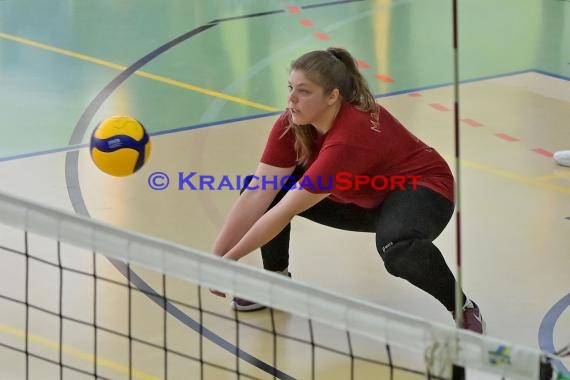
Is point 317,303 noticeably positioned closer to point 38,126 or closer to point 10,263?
point 10,263

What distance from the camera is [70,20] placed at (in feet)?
28.9

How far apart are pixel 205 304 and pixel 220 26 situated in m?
4.60

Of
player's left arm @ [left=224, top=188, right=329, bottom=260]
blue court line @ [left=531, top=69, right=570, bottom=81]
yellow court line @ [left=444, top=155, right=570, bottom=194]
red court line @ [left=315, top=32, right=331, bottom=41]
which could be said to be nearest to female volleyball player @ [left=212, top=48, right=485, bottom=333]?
player's left arm @ [left=224, top=188, right=329, bottom=260]

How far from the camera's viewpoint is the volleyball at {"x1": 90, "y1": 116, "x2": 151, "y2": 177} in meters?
4.55

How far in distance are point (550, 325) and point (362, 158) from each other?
960 mm

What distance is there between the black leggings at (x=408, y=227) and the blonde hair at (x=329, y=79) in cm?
22

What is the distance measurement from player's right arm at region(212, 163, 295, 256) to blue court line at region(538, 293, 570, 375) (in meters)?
1.12

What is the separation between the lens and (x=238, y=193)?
555cm

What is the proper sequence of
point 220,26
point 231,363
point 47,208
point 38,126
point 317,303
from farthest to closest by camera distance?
point 220,26 < point 38,126 < point 231,363 < point 47,208 < point 317,303

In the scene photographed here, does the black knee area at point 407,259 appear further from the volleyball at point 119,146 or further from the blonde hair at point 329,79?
the volleyball at point 119,146

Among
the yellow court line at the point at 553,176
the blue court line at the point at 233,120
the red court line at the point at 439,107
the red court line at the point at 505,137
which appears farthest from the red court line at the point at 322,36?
the yellow court line at the point at 553,176

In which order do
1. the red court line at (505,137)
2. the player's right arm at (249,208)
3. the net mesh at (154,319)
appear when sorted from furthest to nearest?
the red court line at (505,137), the player's right arm at (249,208), the net mesh at (154,319)

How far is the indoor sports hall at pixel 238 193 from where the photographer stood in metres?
3.07

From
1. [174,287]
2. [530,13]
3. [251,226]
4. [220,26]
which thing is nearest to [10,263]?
[174,287]
